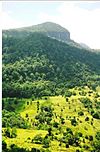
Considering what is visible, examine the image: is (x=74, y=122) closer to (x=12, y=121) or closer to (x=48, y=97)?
(x=48, y=97)

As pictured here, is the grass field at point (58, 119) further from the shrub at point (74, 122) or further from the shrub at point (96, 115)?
the shrub at point (96, 115)

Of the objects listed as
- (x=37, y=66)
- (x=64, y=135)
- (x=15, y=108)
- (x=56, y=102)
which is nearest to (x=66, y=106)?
(x=56, y=102)

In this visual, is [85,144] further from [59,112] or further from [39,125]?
[59,112]

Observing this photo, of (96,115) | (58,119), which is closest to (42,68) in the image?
(96,115)

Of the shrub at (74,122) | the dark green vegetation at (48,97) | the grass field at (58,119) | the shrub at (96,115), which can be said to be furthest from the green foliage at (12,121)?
the shrub at (96,115)

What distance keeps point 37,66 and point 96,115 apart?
13.7 metres

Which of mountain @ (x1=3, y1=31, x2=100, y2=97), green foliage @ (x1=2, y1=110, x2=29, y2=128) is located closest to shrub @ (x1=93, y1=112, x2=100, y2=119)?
mountain @ (x1=3, y1=31, x2=100, y2=97)

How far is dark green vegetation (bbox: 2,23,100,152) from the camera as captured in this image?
20864mm

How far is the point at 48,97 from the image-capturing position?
3139 centimetres

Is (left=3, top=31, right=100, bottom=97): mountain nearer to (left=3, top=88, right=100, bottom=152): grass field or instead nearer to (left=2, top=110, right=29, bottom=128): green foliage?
(left=3, top=88, right=100, bottom=152): grass field

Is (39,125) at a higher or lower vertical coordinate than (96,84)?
higher

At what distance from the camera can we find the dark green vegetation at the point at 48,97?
20864 millimetres

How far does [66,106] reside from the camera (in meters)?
30.4

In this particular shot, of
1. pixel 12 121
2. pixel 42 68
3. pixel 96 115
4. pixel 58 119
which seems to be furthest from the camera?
pixel 42 68
